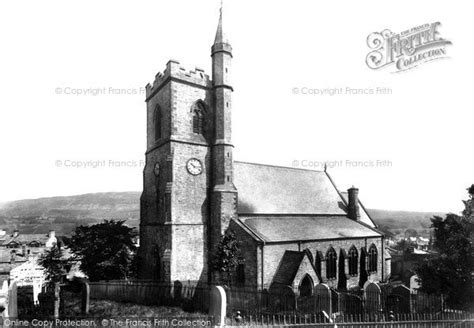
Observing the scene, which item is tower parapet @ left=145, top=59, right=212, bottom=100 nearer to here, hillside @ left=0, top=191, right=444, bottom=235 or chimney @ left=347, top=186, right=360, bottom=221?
chimney @ left=347, top=186, right=360, bottom=221


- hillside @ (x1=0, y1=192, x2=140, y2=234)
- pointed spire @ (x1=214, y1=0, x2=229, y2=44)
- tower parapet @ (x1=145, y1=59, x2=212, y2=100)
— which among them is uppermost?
pointed spire @ (x1=214, y1=0, x2=229, y2=44)

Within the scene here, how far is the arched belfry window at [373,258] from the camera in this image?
30.3 m

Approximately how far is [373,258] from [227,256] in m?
16.9

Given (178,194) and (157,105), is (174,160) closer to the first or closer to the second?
(178,194)

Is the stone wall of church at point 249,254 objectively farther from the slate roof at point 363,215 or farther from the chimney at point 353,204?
the slate roof at point 363,215

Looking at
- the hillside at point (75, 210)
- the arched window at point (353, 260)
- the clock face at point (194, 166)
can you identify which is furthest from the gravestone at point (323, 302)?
the hillside at point (75, 210)

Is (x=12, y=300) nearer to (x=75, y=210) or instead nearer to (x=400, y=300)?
(x=400, y=300)

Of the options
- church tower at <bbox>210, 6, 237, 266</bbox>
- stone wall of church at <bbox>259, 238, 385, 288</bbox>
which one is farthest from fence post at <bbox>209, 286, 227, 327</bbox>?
church tower at <bbox>210, 6, 237, 266</bbox>

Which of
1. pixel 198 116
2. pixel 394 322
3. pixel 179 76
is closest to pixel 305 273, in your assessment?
pixel 394 322

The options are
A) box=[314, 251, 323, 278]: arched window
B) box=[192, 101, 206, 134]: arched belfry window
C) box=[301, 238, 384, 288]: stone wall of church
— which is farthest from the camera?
box=[301, 238, 384, 288]: stone wall of church

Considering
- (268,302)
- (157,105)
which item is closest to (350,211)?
(268,302)

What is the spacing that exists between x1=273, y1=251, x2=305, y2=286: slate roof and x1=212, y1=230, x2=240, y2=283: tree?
2.99m

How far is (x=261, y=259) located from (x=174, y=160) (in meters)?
8.80

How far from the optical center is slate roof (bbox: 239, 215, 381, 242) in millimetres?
23083
